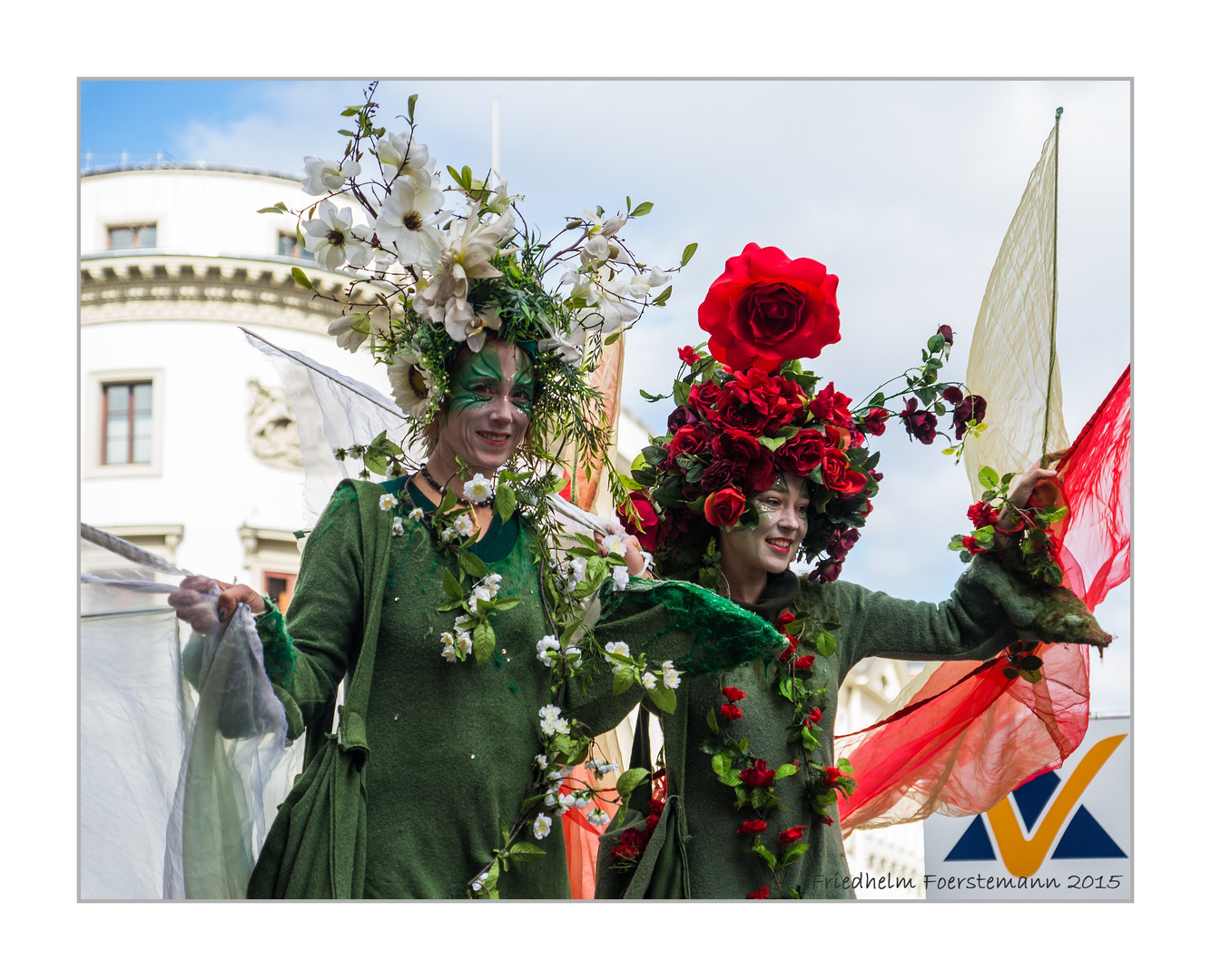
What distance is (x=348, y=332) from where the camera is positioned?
2375 millimetres

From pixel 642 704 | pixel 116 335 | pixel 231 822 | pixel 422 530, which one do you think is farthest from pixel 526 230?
pixel 116 335

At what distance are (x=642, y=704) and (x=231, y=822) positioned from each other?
0.87 metres

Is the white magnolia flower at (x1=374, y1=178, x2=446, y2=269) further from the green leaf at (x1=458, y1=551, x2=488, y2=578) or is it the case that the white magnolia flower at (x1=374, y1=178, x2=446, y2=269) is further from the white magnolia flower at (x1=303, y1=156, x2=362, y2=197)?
the green leaf at (x1=458, y1=551, x2=488, y2=578)

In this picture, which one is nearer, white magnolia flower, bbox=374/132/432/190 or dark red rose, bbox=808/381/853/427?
white magnolia flower, bbox=374/132/432/190

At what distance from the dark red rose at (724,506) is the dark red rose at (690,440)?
124mm

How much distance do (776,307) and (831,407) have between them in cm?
24

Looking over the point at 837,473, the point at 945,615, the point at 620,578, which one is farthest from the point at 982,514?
the point at 620,578

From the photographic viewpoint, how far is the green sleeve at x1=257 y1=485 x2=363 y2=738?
2.07 metres

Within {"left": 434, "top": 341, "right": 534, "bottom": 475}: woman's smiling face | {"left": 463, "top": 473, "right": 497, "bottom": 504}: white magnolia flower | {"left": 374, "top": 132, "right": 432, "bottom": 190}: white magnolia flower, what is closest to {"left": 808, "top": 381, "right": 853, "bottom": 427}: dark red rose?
{"left": 434, "top": 341, "right": 534, "bottom": 475}: woman's smiling face

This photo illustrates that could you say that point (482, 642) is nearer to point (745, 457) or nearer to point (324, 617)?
point (324, 617)

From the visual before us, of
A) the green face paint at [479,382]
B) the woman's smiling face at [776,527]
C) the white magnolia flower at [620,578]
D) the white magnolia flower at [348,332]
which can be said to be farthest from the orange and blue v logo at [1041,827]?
the white magnolia flower at [348,332]

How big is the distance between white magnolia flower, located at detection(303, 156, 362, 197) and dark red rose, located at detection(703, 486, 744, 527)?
94 cm

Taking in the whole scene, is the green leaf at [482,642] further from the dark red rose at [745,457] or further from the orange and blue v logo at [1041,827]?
the orange and blue v logo at [1041,827]

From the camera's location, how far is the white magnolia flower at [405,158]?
7.22 ft
